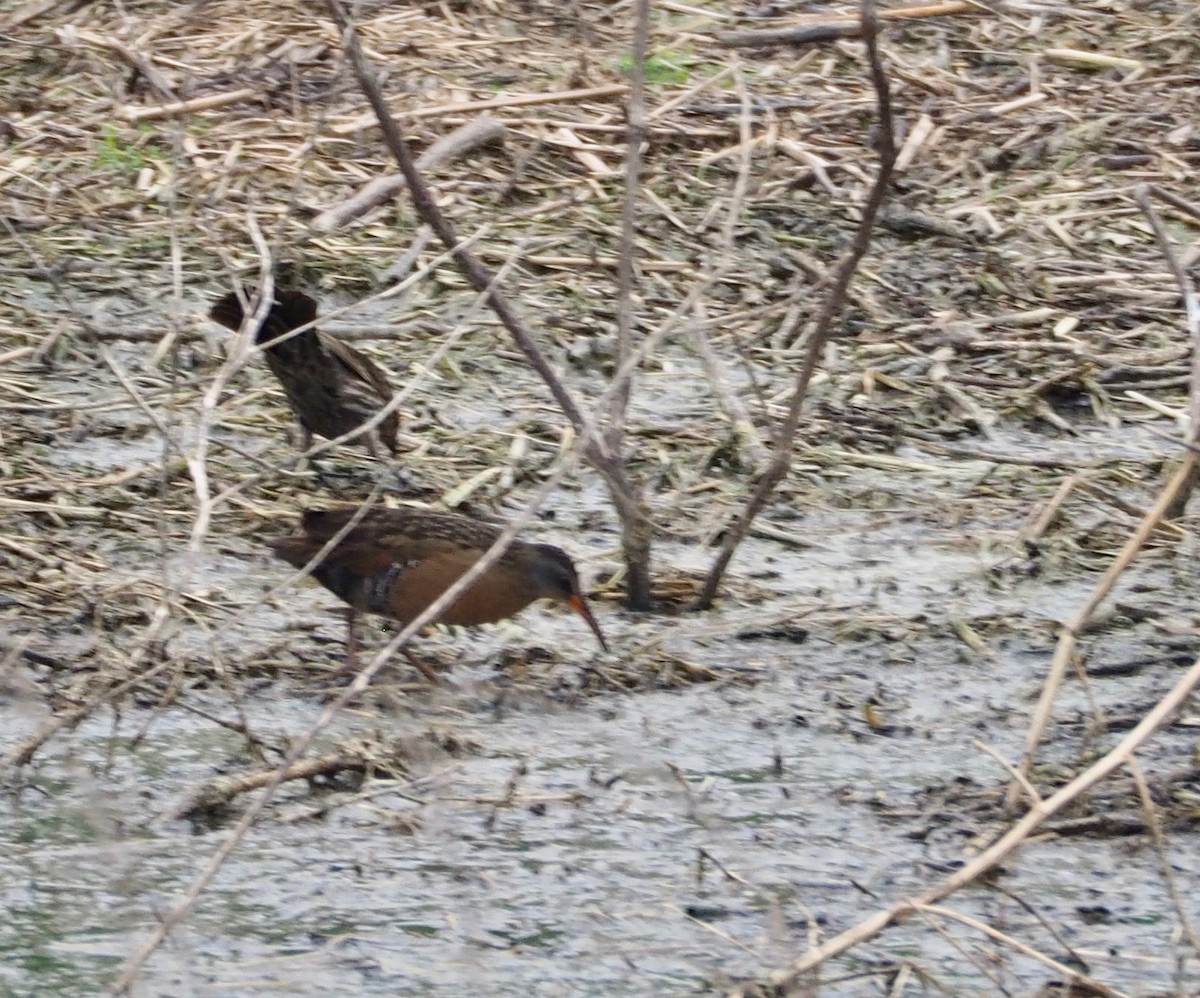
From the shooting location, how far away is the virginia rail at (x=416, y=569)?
6.07m

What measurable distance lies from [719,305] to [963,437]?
1.40 m

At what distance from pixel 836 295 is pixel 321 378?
98.9 inches

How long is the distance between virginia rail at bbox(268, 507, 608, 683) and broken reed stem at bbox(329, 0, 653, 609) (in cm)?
26

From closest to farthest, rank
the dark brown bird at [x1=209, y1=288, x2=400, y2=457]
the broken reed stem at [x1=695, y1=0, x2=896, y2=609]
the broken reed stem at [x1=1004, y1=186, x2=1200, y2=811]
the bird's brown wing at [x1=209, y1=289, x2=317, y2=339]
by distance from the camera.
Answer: the broken reed stem at [x1=1004, y1=186, x2=1200, y2=811]
the broken reed stem at [x1=695, y1=0, x2=896, y2=609]
the dark brown bird at [x1=209, y1=288, x2=400, y2=457]
the bird's brown wing at [x1=209, y1=289, x2=317, y2=339]

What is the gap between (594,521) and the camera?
7.54 metres

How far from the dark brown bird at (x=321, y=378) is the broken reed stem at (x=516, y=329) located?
4.96ft

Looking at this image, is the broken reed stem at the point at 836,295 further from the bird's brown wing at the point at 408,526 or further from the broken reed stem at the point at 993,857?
the broken reed stem at the point at 993,857

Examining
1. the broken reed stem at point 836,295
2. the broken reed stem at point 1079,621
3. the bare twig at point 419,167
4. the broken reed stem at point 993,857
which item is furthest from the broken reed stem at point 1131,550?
the bare twig at point 419,167

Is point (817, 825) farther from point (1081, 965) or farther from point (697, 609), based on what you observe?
point (697, 609)

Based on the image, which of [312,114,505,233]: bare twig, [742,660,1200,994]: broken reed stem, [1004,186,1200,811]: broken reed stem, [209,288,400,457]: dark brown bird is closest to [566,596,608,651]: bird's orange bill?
[1004,186,1200,811]: broken reed stem

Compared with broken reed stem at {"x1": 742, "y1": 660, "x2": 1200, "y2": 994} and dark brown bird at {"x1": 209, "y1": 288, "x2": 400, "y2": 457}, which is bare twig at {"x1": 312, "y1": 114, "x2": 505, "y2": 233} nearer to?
dark brown bird at {"x1": 209, "y1": 288, "x2": 400, "y2": 457}

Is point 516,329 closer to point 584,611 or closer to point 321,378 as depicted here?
point 584,611

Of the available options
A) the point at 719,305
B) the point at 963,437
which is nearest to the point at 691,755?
the point at 963,437

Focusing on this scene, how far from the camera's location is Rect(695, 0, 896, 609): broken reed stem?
210 inches
